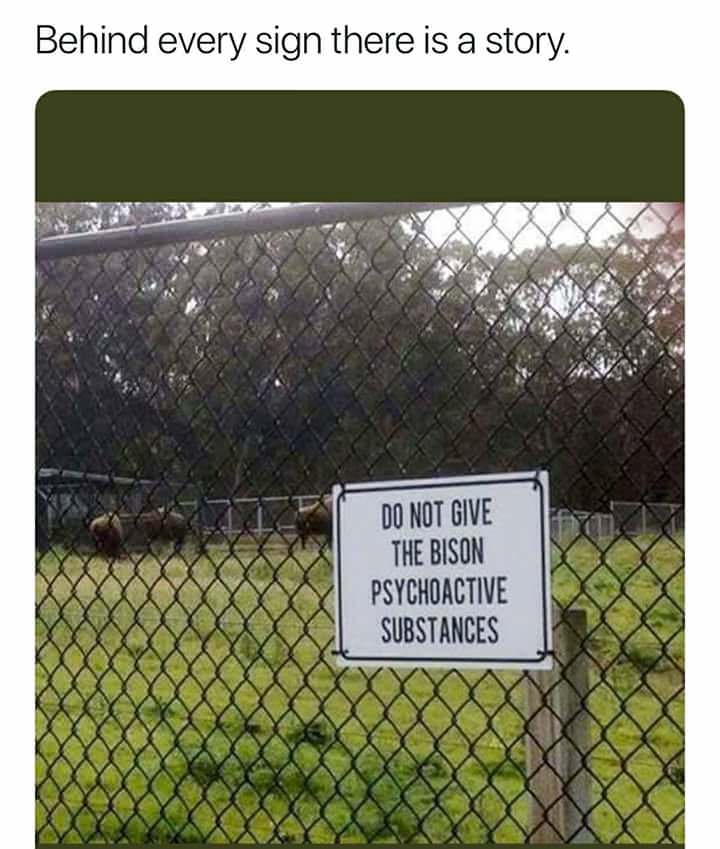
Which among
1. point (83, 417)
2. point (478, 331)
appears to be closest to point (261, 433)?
point (83, 417)

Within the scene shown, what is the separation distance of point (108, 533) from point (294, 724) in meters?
2.08

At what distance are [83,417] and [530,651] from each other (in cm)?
121

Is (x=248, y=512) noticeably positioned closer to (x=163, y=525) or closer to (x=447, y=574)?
(x=163, y=525)

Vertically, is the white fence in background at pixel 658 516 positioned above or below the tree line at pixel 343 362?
below

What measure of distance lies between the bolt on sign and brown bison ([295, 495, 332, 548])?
0.46 m

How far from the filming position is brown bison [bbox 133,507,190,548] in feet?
7.89

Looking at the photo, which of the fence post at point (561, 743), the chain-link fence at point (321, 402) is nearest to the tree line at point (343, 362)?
the chain-link fence at point (321, 402)

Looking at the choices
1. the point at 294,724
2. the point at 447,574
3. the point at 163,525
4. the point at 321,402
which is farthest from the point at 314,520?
the point at 294,724

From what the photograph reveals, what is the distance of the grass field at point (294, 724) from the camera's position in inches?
88.4

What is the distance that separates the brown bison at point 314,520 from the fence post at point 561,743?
23.4 inches

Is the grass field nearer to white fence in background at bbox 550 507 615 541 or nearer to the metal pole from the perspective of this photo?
white fence in background at bbox 550 507 615 541

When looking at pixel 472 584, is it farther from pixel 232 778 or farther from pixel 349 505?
pixel 232 778

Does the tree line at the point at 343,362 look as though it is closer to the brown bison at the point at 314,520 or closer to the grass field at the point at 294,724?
the brown bison at the point at 314,520

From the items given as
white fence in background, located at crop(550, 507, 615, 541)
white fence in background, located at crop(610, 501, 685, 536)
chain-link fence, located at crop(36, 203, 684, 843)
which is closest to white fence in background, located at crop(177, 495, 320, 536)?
chain-link fence, located at crop(36, 203, 684, 843)
